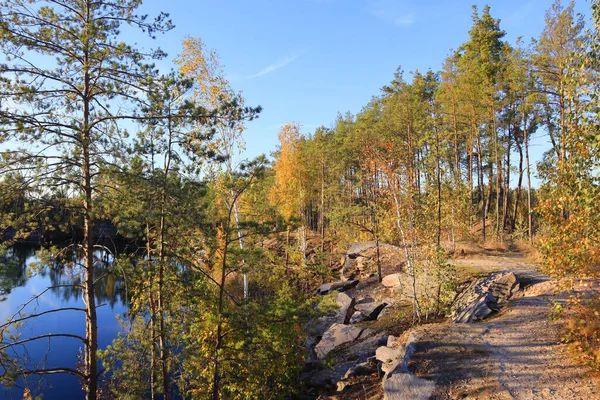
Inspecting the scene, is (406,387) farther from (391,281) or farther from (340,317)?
(391,281)

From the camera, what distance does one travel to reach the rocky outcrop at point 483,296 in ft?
33.3

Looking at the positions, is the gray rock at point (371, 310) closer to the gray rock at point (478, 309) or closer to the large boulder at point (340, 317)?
the large boulder at point (340, 317)

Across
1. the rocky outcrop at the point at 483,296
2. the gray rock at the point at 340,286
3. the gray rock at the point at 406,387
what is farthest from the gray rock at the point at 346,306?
the gray rock at the point at 406,387

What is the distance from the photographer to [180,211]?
636cm

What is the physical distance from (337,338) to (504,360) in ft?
19.8

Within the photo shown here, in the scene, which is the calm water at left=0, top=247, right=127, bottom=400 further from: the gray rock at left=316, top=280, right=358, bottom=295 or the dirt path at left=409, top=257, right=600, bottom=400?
the gray rock at left=316, top=280, right=358, bottom=295

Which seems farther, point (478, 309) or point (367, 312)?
point (367, 312)

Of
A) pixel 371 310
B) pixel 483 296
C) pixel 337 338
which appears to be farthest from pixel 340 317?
pixel 483 296

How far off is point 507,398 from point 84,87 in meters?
8.44

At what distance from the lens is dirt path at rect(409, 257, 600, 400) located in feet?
20.3

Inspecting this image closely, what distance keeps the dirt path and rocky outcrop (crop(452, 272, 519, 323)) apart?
16.5 inches

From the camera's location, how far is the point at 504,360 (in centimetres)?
725

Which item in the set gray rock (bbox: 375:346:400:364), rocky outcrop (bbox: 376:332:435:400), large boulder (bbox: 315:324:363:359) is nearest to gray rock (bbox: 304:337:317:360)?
large boulder (bbox: 315:324:363:359)

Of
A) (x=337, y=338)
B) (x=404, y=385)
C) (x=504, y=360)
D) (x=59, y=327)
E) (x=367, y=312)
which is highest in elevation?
(x=504, y=360)
